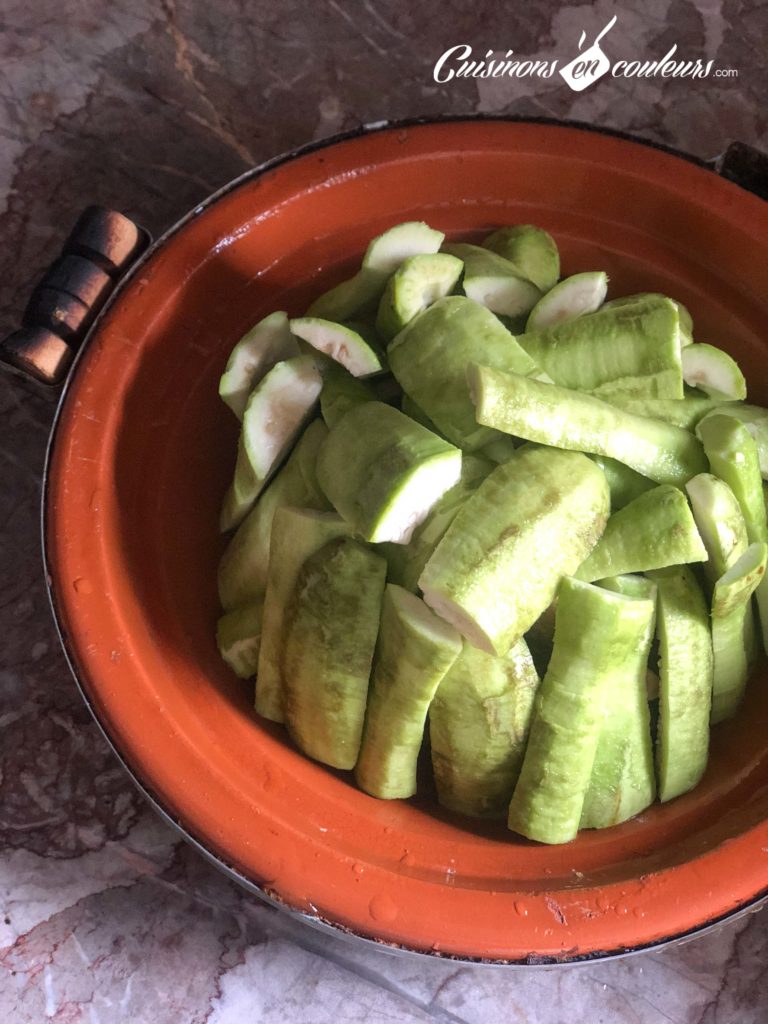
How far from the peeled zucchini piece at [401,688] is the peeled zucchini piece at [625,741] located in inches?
6.4

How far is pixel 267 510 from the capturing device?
975 mm

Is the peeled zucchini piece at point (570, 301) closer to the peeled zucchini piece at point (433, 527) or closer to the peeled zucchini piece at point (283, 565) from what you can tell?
the peeled zucchini piece at point (433, 527)

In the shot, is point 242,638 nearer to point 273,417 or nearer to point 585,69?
point 273,417

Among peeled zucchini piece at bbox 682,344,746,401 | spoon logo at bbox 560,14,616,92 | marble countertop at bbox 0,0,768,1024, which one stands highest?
spoon logo at bbox 560,14,616,92

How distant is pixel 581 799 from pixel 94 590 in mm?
517

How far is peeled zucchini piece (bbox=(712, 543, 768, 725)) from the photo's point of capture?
863 mm

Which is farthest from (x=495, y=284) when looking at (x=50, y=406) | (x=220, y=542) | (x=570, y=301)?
(x=50, y=406)

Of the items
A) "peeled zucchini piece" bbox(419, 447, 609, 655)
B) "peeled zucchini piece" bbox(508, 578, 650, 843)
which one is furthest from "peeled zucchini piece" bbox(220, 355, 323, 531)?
"peeled zucchini piece" bbox(508, 578, 650, 843)

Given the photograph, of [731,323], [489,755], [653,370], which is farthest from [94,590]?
[731,323]

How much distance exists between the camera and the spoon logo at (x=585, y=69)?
49.1 inches

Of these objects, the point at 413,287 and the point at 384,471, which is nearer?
the point at 384,471

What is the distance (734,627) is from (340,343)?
486 millimetres

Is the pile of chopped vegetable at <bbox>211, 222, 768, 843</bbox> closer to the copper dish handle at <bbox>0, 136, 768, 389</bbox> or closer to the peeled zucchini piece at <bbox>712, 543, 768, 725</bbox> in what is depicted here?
the peeled zucchini piece at <bbox>712, 543, 768, 725</bbox>

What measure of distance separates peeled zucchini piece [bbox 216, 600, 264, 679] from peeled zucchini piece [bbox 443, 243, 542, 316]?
0.41 meters
